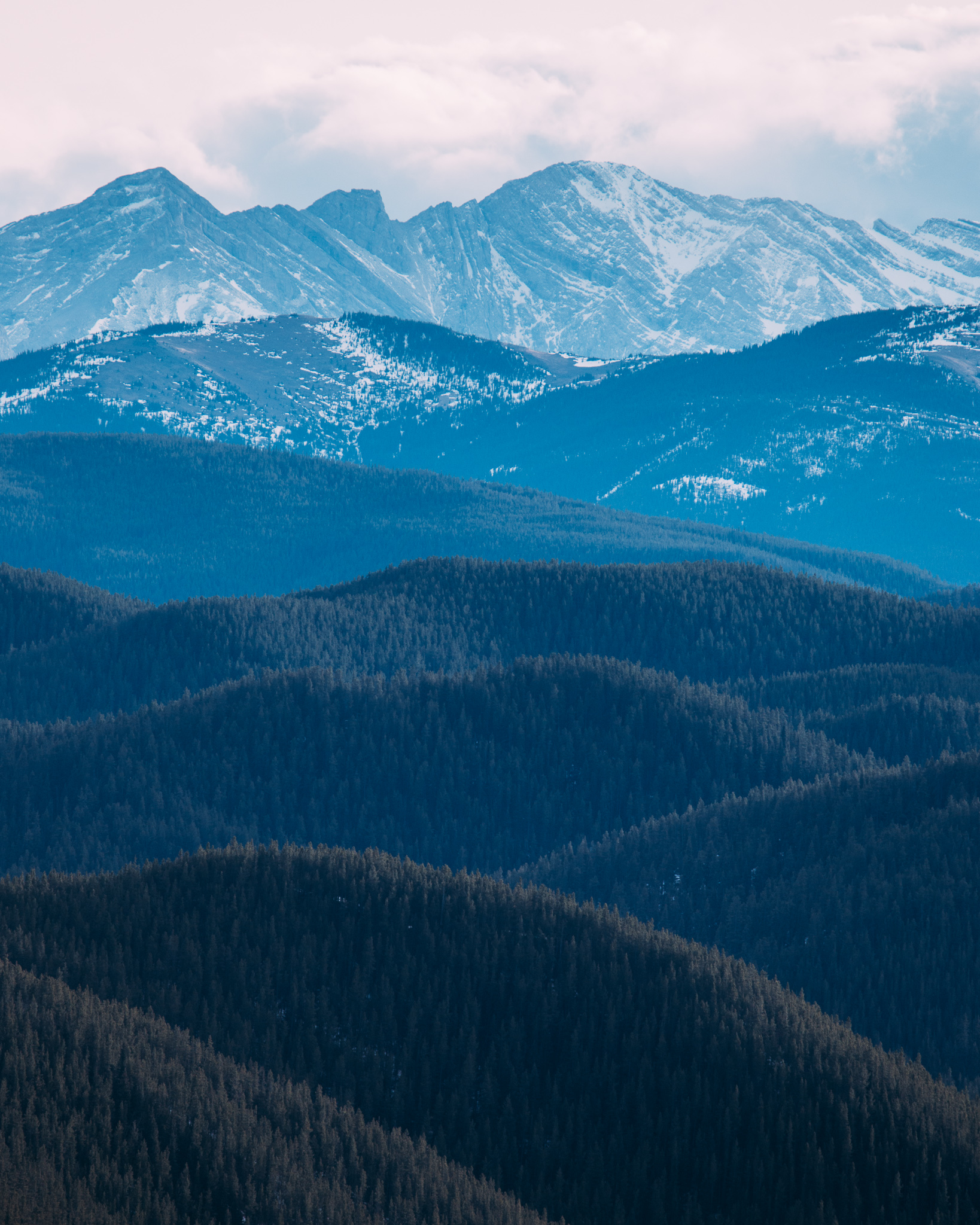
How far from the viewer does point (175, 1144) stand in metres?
57.3

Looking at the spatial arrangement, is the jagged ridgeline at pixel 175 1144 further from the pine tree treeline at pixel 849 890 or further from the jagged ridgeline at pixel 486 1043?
the pine tree treeline at pixel 849 890

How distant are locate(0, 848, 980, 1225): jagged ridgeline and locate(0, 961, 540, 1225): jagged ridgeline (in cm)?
23

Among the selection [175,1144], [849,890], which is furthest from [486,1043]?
[849,890]

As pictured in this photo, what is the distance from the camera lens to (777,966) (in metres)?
134

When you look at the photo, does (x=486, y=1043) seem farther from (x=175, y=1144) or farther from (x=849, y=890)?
(x=849, y=890)

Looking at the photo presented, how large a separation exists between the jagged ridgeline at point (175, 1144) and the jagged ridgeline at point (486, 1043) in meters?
0.23

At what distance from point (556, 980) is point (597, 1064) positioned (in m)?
7.93

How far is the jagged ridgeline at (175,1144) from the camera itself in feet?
174

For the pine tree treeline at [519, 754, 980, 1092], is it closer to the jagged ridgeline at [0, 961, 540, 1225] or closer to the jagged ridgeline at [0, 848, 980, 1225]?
the jagged ridgeline at [0, 848, 980, 1225]

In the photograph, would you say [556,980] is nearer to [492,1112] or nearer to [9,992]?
[492,1112]

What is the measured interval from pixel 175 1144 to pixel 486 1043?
2365 cm

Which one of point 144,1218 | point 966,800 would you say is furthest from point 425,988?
point 966,800

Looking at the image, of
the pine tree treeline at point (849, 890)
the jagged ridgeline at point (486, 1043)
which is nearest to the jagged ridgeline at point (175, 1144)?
the jagged ridgeline at point (486, 1043)

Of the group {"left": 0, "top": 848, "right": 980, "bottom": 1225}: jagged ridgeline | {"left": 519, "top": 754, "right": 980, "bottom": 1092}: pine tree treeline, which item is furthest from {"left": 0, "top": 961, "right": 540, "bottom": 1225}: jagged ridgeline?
{"left": 519, "top": 754, "right": 980, "bottom": 1092}: pine tree treeline
